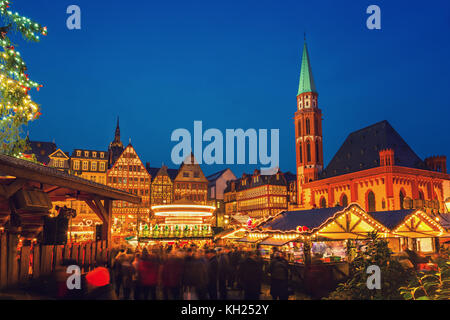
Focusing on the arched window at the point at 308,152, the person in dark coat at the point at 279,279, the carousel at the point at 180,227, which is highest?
the arched window at the point at 308,152

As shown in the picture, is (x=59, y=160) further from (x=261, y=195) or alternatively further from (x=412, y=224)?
(x=412, y=224)

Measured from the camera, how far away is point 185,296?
1028 centimetres

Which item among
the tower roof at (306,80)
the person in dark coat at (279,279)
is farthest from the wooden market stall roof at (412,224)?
the tower roof at (306,80)

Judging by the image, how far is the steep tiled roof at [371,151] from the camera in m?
54.7

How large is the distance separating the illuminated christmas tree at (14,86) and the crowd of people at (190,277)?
9.38 m

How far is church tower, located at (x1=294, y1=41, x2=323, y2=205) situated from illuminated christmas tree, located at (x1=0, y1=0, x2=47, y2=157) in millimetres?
57545

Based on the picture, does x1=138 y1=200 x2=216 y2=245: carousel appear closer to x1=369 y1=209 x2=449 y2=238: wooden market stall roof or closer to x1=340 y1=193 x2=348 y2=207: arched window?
x1=369 y1=209 x2=449 y2=238: wooden market stall roof

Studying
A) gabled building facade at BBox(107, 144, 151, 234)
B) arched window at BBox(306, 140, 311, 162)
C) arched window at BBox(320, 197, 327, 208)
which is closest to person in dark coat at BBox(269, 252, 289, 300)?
arched window at BBox(320, 197, 327, 208)

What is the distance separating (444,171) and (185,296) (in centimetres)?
5821

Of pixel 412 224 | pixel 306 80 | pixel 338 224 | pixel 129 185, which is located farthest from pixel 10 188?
pixel 306 80

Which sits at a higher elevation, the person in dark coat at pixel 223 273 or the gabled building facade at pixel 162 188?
the gabled building facade at pixel 162 188

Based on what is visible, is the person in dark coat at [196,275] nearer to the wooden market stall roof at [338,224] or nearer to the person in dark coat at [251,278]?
the person in dark coat at [251,278]

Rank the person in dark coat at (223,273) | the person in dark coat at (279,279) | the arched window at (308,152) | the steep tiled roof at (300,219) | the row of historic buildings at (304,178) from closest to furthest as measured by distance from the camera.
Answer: the person in dark coat at (223,273), the person in dark coat at (279,279), the steep tiled roof at (300,219), the row of historic buildings at (304,178), the arched window at (308,152)

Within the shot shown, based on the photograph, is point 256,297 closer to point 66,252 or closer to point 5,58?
point 66,252
